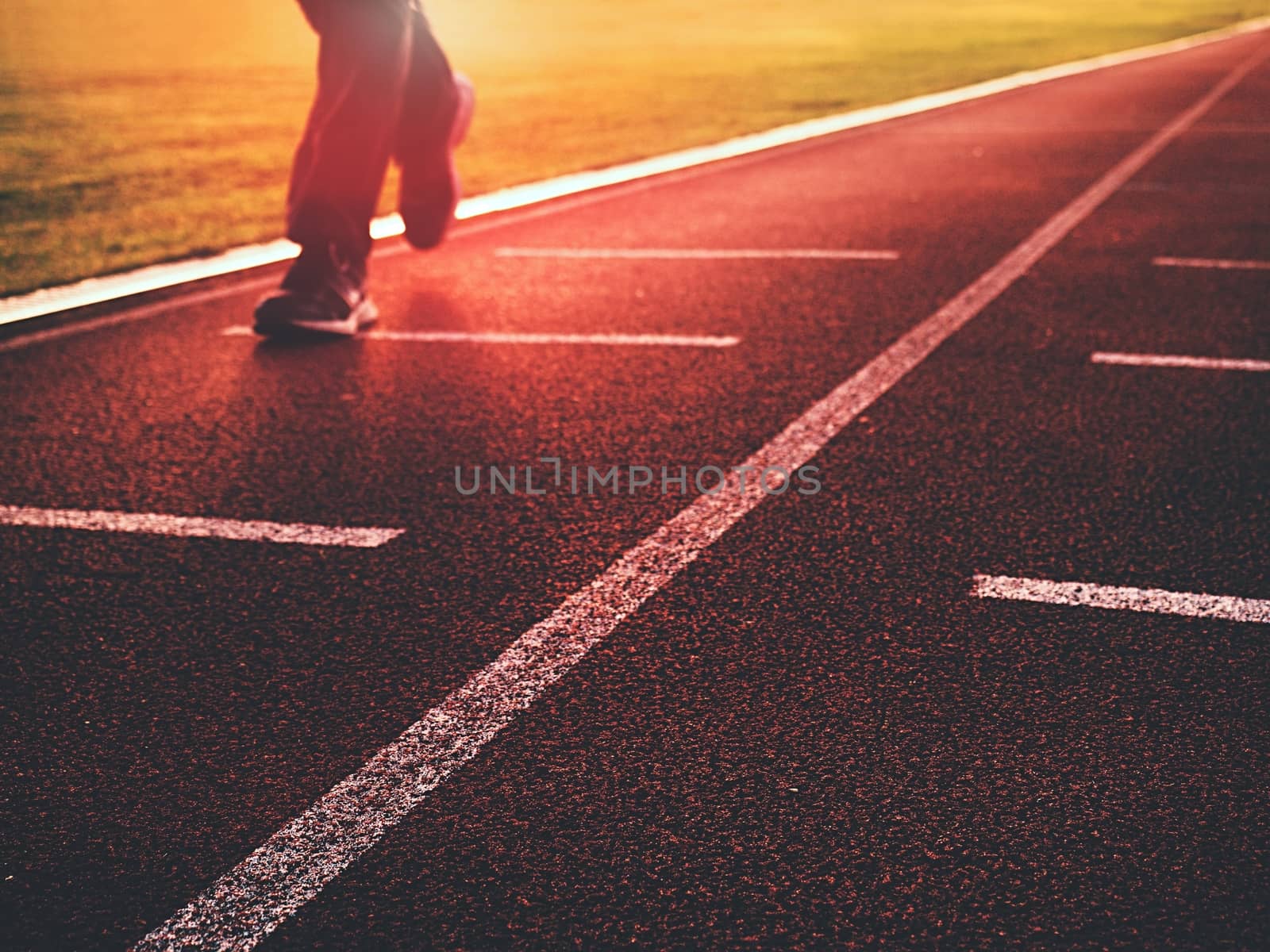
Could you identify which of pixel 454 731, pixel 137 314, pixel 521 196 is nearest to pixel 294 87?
pixel 521 196

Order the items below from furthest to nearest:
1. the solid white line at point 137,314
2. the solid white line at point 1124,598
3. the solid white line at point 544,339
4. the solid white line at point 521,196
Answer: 1. the solid white line at point 521,196
2. the solid white line at point 137,314
3. the solid white line at point 544,339
4. the solid white line at point 1124,598

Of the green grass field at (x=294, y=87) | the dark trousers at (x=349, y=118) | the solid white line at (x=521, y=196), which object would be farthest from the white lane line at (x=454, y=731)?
the green grass field at (x=294, y=87)

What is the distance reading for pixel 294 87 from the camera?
22812mm

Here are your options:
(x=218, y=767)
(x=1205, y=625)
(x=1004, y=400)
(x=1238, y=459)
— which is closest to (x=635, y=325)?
(x=1004, y=400)

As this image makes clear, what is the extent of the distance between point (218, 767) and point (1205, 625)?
2.23 metres

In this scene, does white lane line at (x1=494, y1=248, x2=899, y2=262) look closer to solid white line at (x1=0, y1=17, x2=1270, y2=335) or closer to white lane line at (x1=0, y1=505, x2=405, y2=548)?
solid white line at (x1=0, y1=17, x2=1270, y2=335)

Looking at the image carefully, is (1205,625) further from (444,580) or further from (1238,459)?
(444,580)

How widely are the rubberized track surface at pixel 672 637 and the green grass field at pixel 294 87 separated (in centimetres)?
322

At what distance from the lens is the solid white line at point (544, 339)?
622 centimetres

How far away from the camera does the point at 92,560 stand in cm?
388

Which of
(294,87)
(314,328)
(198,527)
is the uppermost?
(294,87)

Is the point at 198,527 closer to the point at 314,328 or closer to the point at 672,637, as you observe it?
the point at 672,637

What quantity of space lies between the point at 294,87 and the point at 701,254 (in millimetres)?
16365

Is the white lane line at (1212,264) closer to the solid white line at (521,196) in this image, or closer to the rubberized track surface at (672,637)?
the rubberized track surface at (672,637)
